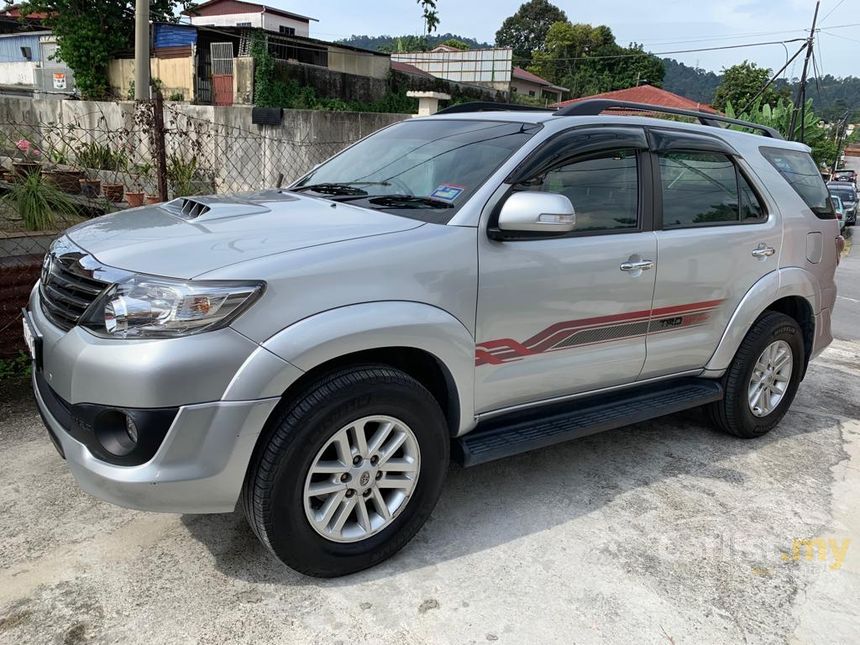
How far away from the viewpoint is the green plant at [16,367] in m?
4.28

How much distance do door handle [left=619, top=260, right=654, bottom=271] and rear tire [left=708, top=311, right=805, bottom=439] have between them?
1.12m

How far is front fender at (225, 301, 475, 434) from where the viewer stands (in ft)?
7.38

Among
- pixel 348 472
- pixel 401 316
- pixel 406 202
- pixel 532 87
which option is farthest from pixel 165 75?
pixel 532 87

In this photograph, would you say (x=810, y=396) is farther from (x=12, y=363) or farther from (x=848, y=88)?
(x=848, y=88)

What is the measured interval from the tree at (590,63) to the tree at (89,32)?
41259mm

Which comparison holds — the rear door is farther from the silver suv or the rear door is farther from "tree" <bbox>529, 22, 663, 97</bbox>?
"tree" <bbox>529, 22, 663, 97</bbox>

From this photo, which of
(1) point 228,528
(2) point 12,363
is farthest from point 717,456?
(2) point 12,363

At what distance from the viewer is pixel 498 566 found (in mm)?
2793

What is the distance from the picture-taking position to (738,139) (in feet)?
13.5

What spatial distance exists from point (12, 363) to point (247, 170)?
9.28 meters

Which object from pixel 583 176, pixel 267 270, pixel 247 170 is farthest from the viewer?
pixel 247 170

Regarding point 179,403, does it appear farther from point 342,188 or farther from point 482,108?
point 482,108

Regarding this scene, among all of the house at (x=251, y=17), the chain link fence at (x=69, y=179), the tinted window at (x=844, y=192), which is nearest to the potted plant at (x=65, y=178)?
the chain link fence at (x=69, y=179)

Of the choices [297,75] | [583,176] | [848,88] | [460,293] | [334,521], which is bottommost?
[334,521]
